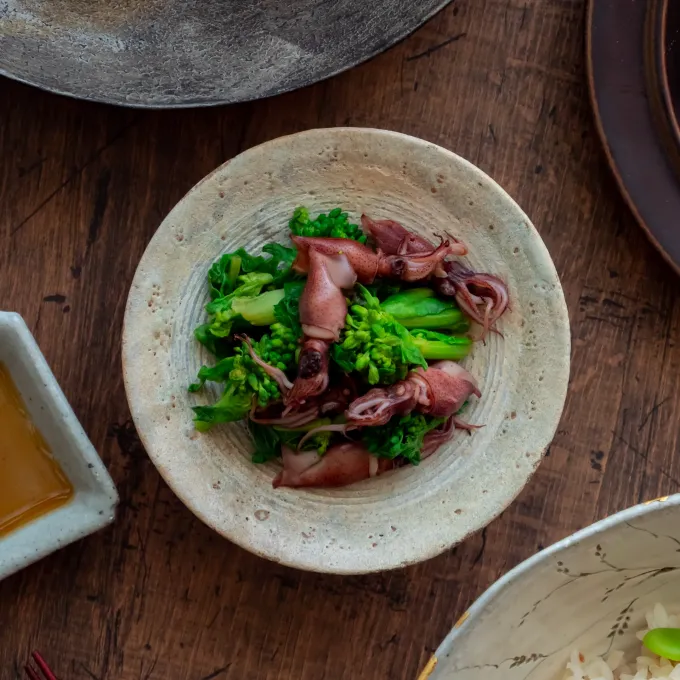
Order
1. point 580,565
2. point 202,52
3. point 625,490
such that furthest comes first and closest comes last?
point 625,490 → point 202,52 → point 580,565

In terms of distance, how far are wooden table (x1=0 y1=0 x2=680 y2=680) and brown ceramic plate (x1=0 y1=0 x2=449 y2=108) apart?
119 mm

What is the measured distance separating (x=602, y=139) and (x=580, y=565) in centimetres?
85

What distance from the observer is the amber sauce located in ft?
4.88

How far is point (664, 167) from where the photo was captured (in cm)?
148

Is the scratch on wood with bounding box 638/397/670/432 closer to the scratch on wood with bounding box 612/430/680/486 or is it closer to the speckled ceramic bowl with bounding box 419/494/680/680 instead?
the scratch on wood with bounding box 612/430/680/486

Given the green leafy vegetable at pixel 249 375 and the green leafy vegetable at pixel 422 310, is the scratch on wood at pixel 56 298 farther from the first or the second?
the green leafy vegetable at pixel 422 310

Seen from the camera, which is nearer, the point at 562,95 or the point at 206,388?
the point at 206,388

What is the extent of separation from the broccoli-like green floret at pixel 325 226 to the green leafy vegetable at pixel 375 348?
169mm

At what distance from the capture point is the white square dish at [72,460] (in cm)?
141

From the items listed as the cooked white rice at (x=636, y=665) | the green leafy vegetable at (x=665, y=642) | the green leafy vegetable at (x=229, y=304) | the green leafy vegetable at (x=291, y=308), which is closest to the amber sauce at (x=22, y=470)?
the green leafy vegetable at (x=229, y=304)

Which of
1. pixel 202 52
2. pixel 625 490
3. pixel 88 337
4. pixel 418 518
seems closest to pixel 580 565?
pixel 418 518

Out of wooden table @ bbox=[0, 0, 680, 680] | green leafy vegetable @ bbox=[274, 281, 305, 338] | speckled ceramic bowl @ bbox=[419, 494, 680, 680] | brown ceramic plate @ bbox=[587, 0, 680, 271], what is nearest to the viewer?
speckled ceramic bowl @ bbox=[419, 494, 680, 680]

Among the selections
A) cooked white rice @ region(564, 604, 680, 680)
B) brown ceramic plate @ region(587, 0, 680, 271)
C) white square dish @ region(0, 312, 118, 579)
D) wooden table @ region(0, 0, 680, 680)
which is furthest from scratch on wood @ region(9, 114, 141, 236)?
cooked white rice @ region(564, 604, 680, 680)

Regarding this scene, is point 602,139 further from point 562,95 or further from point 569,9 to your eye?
point 569,9
